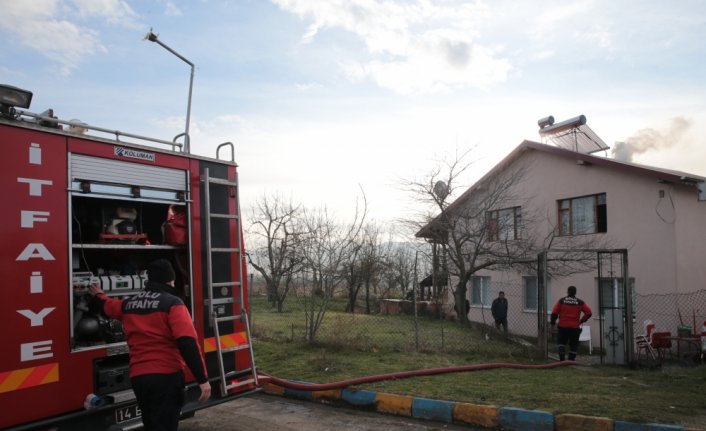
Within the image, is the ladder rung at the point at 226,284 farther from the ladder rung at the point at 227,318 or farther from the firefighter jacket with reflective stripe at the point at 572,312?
the firefighter jacket with reflective stripe at the point at 572,312

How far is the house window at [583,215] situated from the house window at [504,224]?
1.53 metres

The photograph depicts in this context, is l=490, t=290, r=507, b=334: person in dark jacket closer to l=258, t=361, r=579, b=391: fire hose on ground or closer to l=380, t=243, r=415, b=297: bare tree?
l=380, t=243, r=415, b=297: bare tree

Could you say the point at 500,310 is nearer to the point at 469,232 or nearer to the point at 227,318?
the point at 469,232

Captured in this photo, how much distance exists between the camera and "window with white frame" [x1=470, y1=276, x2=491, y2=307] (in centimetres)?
2317

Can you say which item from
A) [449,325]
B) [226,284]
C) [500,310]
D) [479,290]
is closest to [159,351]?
[226,284]

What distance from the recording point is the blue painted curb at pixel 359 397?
725 cm

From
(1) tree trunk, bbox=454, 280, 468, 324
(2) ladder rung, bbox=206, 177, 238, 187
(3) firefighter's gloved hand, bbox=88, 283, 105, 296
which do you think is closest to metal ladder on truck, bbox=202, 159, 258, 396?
(2) ladder rung, bbox=206, 177, 238, 187

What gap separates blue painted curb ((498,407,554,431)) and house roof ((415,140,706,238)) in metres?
10.9

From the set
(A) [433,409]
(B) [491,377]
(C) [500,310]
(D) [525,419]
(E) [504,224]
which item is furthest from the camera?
(C) [500,310]

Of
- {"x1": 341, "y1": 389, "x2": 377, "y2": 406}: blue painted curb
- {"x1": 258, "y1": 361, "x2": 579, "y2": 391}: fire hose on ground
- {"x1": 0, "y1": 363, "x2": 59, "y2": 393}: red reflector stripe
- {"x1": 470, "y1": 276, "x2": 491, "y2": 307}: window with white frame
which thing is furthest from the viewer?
{"x1": 470, "y1": 276, "x2": 491, "y2": 307}: window with white frame

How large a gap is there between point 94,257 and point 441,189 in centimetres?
1231

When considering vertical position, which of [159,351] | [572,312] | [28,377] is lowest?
[572,312]

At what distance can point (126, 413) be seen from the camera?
4980mm

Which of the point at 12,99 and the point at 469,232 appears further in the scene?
the point at 469,232
